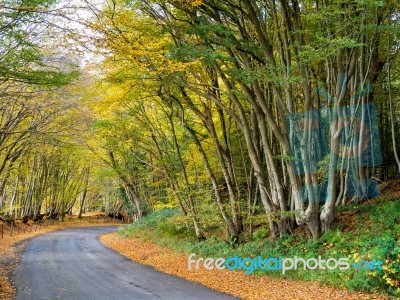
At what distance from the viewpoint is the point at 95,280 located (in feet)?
34.5

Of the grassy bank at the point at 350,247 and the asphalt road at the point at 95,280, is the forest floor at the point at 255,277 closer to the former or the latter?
the grassy bank at the point at 350,247

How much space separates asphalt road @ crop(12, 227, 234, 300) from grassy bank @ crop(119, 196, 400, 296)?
252 cm

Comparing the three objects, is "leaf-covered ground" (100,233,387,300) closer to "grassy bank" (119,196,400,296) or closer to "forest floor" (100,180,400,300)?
"forest floor" (100,180,400,300)

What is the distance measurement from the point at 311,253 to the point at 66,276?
7.24m

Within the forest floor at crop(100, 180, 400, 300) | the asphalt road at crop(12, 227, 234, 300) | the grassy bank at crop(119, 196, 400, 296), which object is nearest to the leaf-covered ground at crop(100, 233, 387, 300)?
the forest floor at crop(100, 180, 400, 300)

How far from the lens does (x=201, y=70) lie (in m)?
13.8

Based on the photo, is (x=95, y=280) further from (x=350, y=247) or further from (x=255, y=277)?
(x=350, y=247)

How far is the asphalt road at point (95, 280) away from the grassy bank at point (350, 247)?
2.52 m

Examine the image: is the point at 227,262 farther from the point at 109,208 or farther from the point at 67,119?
the point at 109,208

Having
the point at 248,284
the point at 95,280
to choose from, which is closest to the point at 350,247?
the point at 248,284

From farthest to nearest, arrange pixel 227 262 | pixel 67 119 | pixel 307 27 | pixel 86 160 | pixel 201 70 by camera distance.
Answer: pixel 86 160
pixel 67 119
pixel 201 70
pixel 227 262
pixel 307 27

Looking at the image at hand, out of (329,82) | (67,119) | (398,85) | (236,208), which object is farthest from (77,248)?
(398,85)

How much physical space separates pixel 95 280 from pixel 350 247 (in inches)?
277

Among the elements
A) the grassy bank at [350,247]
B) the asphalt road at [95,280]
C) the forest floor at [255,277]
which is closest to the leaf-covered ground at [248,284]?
the forest floor at [255,277]
